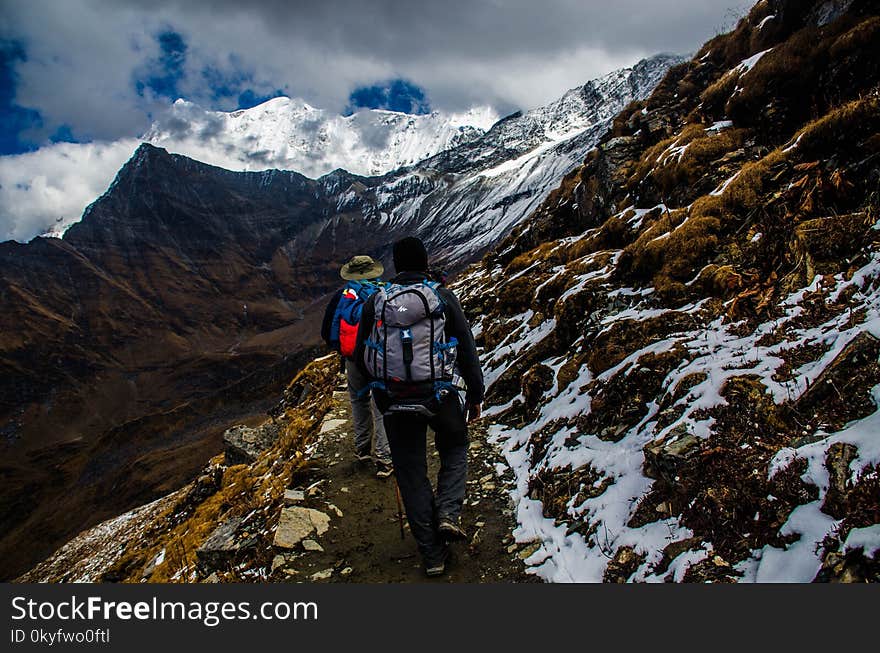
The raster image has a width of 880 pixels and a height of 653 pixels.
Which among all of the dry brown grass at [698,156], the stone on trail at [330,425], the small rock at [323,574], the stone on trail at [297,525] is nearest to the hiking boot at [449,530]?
the small rock at [323,574]

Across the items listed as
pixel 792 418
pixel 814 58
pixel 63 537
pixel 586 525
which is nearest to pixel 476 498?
pixel 586 525

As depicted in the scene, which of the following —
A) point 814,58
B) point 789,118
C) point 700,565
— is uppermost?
point 814,58

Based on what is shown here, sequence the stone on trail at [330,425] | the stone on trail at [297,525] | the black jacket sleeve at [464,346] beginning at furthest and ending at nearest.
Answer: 1. the stone on trail at [330,425]
2. the stone on trail at [297,525]
3. the black jacket sleeve at [464,346]

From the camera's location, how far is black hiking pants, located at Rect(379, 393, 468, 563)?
16.5 ft

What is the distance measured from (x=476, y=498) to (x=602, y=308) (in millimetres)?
5179

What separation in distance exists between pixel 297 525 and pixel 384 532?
131 cm

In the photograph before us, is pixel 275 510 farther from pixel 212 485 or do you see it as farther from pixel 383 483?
pixel 212 485

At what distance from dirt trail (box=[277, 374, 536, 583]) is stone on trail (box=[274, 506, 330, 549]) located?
154 millimetres

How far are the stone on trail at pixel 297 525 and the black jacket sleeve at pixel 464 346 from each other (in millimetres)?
3365

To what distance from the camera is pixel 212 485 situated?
14.4 meters

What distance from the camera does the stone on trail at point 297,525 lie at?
6.43 m

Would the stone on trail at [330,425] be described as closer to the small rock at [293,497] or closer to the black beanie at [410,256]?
the small rock at [293,497]

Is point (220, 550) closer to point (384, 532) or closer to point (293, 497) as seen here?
point (293, 497)

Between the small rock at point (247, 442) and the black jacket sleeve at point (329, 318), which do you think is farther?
the small rock at point (247, 442)
